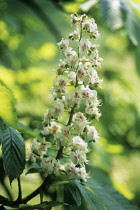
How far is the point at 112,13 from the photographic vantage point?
232 cm

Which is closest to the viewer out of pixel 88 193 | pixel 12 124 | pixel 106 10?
pixel 12 124

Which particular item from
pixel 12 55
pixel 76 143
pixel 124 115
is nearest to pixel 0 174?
pixel 76 143

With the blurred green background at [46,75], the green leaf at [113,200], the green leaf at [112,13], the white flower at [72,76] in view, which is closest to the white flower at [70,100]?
the white flower at [72,76]

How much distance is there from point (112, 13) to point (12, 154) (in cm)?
115

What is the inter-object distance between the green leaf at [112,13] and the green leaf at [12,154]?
938 millimetres

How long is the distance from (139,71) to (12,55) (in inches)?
74.2

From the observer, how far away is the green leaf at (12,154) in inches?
65.3

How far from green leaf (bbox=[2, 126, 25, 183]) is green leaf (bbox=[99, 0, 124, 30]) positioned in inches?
36.9

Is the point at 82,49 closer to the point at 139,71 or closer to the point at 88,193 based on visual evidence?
the point at 88,193

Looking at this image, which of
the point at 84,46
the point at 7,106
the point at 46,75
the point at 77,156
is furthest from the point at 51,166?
the point at 46,75

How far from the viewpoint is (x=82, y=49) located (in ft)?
5.98

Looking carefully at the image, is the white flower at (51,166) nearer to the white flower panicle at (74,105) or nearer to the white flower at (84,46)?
the white flower panicle at (74,105)

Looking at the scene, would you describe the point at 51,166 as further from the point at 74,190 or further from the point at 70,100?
the point at 70,100

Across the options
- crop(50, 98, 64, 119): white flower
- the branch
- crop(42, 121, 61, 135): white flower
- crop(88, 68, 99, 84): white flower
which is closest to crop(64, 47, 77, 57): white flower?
crop(88, 68, 99, 84): white flower
